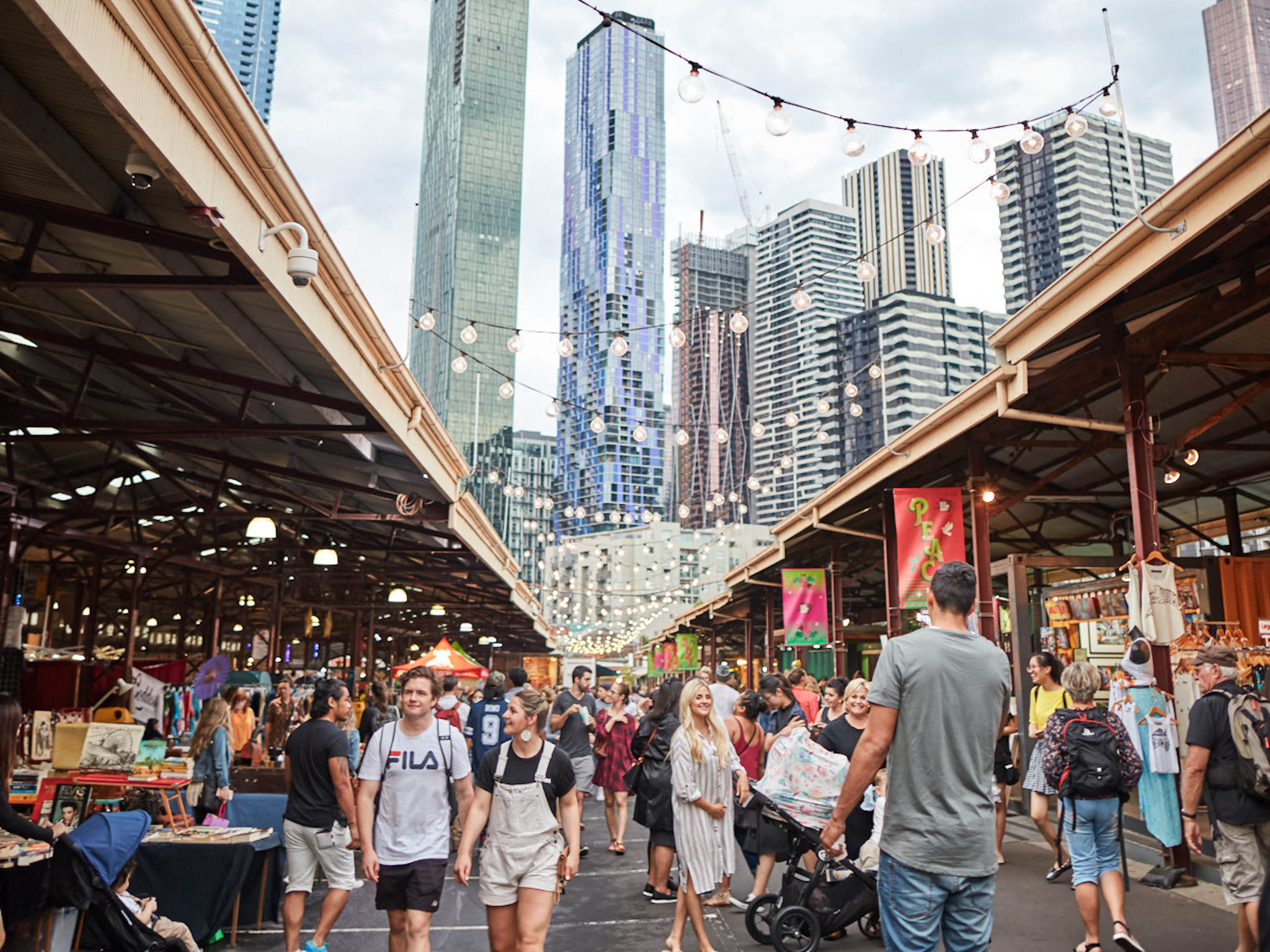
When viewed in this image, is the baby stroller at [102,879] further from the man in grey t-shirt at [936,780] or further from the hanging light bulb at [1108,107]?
the hanging light bulb at [1108,107]

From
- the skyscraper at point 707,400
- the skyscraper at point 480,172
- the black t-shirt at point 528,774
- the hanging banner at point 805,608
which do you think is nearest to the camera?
the black t-shirt at point 528,774

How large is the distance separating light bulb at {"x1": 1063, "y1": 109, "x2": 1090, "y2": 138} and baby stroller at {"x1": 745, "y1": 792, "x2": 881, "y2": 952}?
757 centimetres

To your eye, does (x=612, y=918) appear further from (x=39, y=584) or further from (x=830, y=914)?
(x=39, y=584)

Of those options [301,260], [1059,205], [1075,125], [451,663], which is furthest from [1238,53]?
[301,260]

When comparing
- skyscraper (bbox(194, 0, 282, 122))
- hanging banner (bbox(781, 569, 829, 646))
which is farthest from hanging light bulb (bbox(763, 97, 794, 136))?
skyscraper (bbox(194, 0, 282, 122))

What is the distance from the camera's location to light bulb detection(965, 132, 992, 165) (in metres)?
10.5

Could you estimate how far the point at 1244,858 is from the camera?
567 centimetres

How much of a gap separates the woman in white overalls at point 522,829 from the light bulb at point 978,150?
8.25 metres

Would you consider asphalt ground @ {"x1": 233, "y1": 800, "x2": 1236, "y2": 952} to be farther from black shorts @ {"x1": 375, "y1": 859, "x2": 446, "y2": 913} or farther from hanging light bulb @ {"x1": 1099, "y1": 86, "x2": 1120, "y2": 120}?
hanging light bulb @ {"x1": 1099, "y1": 86, "x2": 1120, "y2": 120}

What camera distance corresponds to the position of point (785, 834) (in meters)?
7.44

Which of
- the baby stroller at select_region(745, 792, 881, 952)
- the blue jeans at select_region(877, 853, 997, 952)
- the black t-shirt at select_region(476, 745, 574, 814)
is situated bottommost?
the baby stroller at select_region(745, 792, 881, 952)

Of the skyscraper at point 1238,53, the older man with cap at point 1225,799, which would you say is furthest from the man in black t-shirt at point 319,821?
the skyscraper at point 1238,53

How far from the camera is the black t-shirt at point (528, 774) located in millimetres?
5477

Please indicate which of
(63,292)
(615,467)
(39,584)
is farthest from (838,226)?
(63,292)
